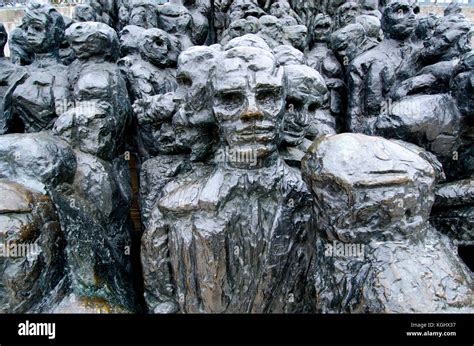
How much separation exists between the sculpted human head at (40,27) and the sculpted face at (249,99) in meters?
1.82

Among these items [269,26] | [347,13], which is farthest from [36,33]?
[347,13]

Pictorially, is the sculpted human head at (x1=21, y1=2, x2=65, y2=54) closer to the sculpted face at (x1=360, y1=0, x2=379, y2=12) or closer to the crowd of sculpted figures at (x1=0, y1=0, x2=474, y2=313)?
the crowd of sculpted figures at (x1=0, y1=0, x2=474, y2=313)

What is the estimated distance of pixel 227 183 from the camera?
256 centimetres

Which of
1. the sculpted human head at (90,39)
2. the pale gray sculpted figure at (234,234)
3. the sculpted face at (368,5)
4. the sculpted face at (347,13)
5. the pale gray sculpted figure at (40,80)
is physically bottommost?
the pale gray sculpted figure at (234,234)

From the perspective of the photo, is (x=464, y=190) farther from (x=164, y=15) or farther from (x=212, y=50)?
(x=164, y=15)

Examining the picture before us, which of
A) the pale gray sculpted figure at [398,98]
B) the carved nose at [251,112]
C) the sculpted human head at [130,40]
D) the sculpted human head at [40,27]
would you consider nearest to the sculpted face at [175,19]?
the sculpted human head at [130,40]

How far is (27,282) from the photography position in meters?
2.30

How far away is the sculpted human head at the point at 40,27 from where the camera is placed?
3.47 metres

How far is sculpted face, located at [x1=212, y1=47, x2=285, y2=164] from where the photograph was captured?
235 centimetres

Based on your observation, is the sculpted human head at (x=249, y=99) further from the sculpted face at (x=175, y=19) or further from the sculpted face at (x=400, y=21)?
→ the sculpted face at (x=400, y=21)

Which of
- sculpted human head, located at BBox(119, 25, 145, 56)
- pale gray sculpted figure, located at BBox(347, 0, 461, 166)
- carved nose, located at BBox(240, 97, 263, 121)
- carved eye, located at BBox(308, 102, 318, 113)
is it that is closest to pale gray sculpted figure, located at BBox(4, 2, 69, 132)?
sculpted human head, located at BBox(119, 25, 145, 56)

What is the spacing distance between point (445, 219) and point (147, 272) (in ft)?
6.02

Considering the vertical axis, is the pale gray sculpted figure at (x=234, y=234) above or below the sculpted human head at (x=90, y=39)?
below
